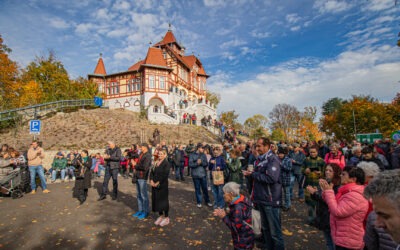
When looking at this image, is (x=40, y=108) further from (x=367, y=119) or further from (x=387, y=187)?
(x=367, y=119)

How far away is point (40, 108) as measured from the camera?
24.9 metres

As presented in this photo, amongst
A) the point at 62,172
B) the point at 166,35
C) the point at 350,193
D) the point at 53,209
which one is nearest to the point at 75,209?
the point at 53,209

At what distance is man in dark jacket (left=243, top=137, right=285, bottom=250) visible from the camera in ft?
11.7

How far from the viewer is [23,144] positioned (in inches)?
696

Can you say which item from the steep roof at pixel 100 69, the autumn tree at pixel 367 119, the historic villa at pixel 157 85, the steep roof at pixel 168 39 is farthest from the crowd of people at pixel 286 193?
the steep roof at pixel 168 39

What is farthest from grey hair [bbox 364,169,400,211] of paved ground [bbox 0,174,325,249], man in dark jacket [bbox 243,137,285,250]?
paved ground [bbox 0,174,325,249]

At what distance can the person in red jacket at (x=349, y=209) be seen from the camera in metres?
2.45

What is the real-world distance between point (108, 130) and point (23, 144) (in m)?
7.44

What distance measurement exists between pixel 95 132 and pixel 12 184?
1486 cm

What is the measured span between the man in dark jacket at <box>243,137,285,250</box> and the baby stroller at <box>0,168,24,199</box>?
935cm

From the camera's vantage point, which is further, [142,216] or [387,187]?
[142,216]

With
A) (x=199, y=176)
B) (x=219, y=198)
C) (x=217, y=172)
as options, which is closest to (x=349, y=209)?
(x=217, y=172)

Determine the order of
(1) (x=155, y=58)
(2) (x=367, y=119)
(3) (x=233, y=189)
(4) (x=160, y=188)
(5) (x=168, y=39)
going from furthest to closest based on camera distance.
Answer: (5) (x=168, y=39), (1) (x=155, y=58), (2) (x=367, y=119), (4) (x=160, y=188), (3) (x=233, y=189)

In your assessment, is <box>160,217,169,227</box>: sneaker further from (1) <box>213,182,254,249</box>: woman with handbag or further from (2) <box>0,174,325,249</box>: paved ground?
(1) <box>213,182,254,249</box>: woman with handbag
